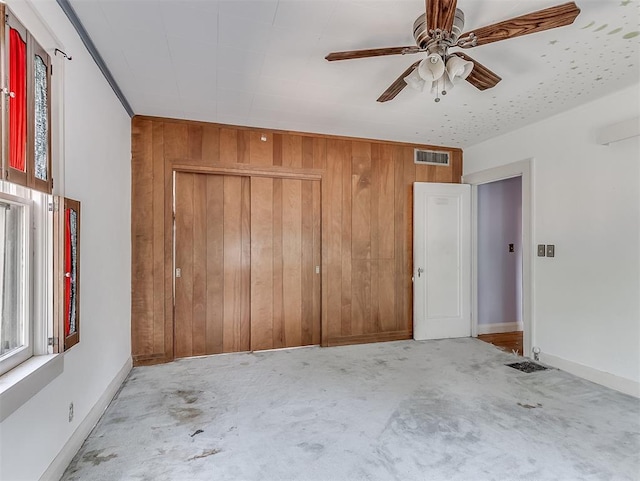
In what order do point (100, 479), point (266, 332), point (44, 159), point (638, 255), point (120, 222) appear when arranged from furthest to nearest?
point (266, 332), point (120, 222), point (638, 255), point (100, 479), point (44, 159)

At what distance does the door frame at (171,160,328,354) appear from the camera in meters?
3.59

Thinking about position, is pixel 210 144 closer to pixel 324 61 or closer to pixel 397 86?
pixel 324 61

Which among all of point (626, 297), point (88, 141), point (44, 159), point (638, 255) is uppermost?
point (88, 141)

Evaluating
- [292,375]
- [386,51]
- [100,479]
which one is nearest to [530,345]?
[292,375]

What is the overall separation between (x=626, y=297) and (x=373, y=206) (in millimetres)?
2585

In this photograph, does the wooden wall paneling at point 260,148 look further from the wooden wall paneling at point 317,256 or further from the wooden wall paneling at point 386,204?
the wooden wall paneling at point 386,204

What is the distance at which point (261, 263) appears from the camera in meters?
3.92

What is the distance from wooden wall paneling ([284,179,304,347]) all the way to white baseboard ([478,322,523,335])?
107 inches

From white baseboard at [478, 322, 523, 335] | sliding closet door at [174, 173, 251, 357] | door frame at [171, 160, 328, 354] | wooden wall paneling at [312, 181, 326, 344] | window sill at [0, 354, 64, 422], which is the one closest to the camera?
window sill at [0, 354, 64, 422]

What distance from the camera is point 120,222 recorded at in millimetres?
3049

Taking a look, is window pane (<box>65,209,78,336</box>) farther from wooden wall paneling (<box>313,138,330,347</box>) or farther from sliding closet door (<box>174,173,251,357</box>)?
wooden wall paneling (<box>313,138,330,347</box>)

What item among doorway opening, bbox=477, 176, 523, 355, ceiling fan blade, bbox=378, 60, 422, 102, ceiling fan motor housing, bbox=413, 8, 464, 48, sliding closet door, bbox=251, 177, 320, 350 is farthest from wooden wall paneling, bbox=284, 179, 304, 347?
doorway opening, bbox=477, 176, 523, 355

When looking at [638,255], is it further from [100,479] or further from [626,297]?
[100,479]

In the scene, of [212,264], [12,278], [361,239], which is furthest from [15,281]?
[361,239]
